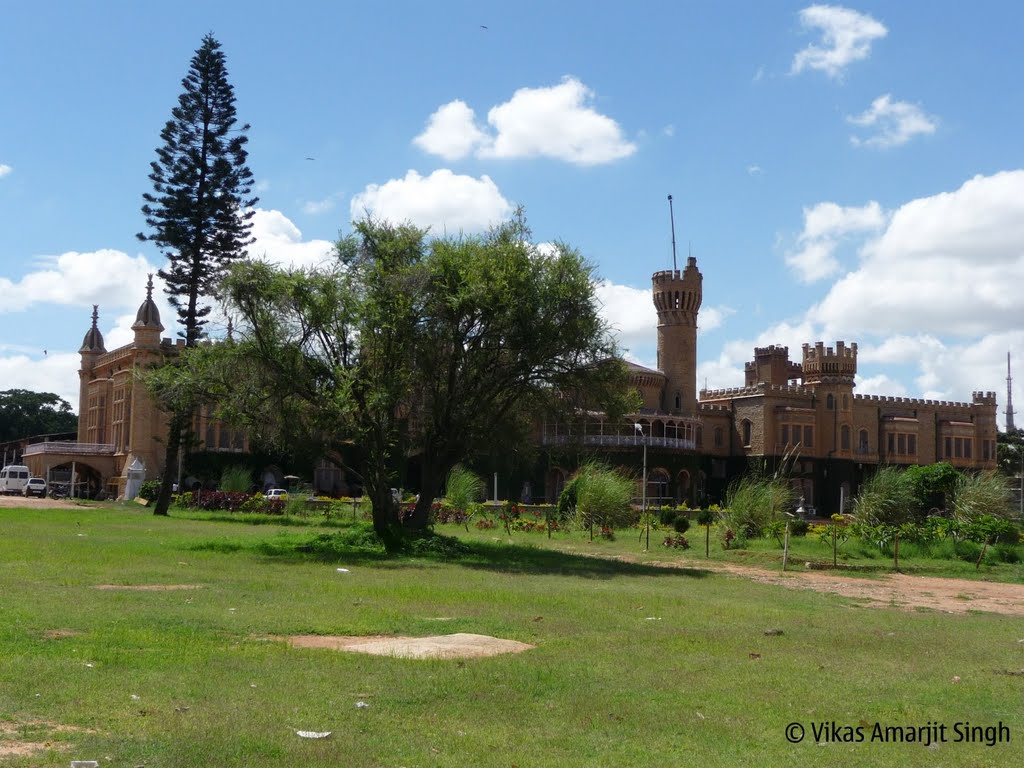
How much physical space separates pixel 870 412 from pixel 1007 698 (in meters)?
68.6

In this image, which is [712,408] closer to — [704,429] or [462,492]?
[704,429]

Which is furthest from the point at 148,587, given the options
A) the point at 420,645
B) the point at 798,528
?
the point at 798,528

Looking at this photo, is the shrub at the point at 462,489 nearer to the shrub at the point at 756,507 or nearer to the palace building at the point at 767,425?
the shrub at the point at 756,507

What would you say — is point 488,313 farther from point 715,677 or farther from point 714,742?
point 714,742

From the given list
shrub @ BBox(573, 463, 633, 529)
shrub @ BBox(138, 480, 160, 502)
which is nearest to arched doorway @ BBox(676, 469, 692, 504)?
shrub @ BBox(138, 480, 160, 502)

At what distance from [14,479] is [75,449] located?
3591 millimetres

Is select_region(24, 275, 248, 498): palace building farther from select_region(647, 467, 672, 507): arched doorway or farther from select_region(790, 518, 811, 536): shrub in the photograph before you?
select_region(790, 518, 811, 536): shrub

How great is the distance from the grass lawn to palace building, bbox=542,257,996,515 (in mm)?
51860

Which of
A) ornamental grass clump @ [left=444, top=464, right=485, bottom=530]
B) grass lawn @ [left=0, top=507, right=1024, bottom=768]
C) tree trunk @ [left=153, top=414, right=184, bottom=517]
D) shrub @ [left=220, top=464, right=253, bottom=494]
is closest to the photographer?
grass lawn @ [left=0, top=507, right=1024, bottom=768]

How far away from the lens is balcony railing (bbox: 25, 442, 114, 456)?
58656 mm

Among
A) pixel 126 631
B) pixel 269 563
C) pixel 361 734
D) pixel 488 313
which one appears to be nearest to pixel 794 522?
pixel 488 313

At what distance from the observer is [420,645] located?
10.2m

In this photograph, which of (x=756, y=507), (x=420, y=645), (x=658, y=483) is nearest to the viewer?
(x=420, y=645)

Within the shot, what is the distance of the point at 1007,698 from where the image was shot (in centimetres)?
852
